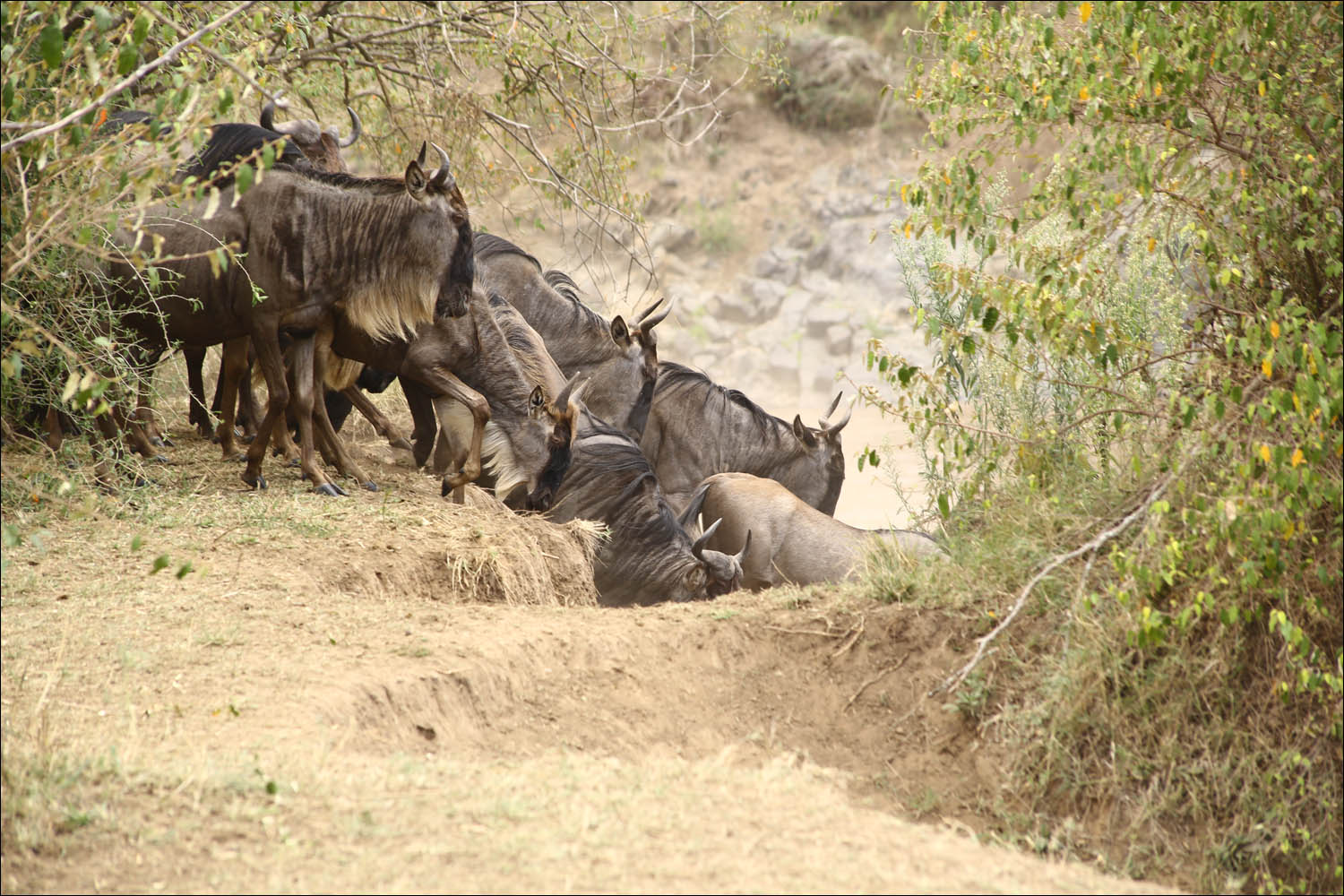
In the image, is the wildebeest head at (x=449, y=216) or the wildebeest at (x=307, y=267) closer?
the wildebeest at (x=307, y=267)

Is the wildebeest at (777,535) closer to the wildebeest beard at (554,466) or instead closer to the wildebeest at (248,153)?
the wildebeest beard at (554,466)

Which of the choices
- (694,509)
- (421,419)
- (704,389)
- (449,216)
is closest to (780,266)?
(704,389)

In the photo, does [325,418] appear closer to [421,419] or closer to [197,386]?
[421,419]

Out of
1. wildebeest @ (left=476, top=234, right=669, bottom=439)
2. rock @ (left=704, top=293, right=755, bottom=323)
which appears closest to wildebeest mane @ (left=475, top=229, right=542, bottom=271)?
wildebeest @ (left=476, top=234, right=669, bottom=439)

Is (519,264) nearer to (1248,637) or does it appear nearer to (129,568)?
(129,568)

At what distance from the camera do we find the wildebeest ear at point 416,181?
7176mm

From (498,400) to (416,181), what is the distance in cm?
152

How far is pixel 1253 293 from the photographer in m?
5.03

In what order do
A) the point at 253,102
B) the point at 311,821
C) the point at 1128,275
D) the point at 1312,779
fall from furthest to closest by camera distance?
the point at 253,102 → the point at 1128,275 → the point at 1312,779 → the point at 311,821

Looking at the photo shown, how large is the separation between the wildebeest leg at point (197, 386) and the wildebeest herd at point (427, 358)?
2 cm

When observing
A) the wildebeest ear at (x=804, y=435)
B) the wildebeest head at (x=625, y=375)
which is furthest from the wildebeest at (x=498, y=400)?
the wildebeest ear at (x=804, y=435)

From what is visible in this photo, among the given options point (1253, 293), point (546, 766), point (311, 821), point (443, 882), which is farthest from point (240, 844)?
point (1253, 293)

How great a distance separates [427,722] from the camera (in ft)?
15.1

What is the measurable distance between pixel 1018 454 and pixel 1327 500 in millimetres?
1456
